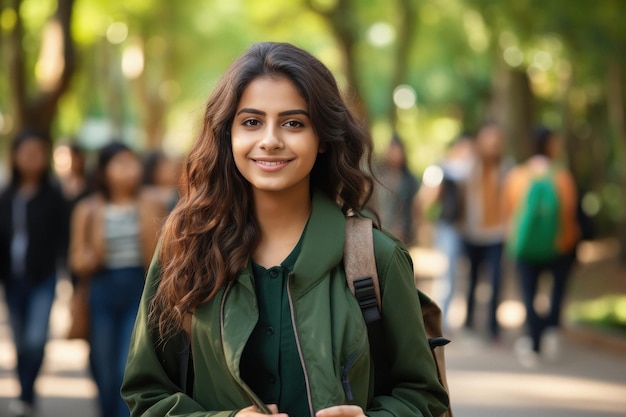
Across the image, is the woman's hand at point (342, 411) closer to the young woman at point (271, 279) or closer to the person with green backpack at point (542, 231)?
the young woman at point (271, 279)

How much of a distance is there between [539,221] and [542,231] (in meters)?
0.11

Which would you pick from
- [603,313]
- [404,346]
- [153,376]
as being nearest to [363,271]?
[404,346]

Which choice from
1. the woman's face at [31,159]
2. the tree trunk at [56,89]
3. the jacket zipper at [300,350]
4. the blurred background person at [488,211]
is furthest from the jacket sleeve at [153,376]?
the tree trunk at [56,89]

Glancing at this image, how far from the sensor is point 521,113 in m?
23.8

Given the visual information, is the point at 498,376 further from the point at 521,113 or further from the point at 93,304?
the point at 521,113

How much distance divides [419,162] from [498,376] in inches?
1539

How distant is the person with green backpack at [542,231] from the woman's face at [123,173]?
13.9ft

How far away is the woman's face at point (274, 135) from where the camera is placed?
3.10 m

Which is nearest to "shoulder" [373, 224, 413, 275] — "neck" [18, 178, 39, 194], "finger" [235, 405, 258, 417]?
"finger" [235, 405, 258, 417]

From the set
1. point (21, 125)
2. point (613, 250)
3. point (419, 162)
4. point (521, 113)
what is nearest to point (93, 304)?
point (21, 125)

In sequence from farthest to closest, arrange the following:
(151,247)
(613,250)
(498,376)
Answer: (613,250) < (498,376) < (151,247)

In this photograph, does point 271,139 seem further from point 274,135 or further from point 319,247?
point 319,247

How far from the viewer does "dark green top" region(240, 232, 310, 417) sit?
3000mm

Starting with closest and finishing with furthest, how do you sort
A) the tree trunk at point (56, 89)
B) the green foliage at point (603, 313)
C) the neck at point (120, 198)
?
the neck at point (120, 198) → the green foliage at point (603, 313) → the tree trunk at point (56, 89)
